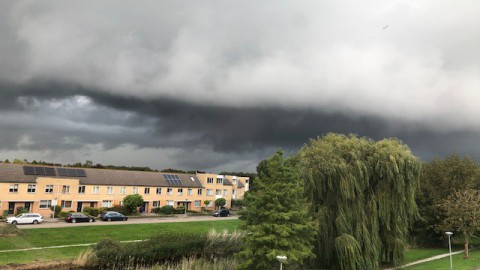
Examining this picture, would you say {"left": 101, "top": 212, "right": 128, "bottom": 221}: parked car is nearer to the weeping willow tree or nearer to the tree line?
the tree line

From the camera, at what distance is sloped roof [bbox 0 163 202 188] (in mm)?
58978

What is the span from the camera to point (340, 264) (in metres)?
24.7

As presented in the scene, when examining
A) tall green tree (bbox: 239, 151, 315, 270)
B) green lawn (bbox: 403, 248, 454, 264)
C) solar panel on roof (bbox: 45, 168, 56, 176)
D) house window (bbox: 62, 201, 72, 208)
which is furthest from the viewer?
solar panel on roof (bbox: 45, 168, 56, 176)

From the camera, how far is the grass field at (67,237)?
31105mm

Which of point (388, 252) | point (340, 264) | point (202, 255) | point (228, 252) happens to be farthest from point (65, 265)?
point (388, 252)

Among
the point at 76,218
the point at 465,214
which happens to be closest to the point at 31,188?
the point at 76,218

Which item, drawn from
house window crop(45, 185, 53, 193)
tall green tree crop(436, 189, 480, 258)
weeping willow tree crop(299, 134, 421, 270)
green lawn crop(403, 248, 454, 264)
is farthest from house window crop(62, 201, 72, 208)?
tall green tree crop(436, 189, 480, 258)

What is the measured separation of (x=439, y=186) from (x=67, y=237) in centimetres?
4209

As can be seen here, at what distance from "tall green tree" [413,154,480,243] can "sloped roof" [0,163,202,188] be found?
165ft

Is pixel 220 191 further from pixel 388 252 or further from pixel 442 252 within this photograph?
pixel 388 252

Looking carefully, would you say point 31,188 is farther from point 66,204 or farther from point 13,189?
point 66,204

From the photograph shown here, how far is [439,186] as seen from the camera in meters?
43.3

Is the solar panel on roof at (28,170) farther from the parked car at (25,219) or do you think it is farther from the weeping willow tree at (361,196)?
the weeping willow tree at (361,196)

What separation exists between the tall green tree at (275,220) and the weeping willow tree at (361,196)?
11.5 ft
